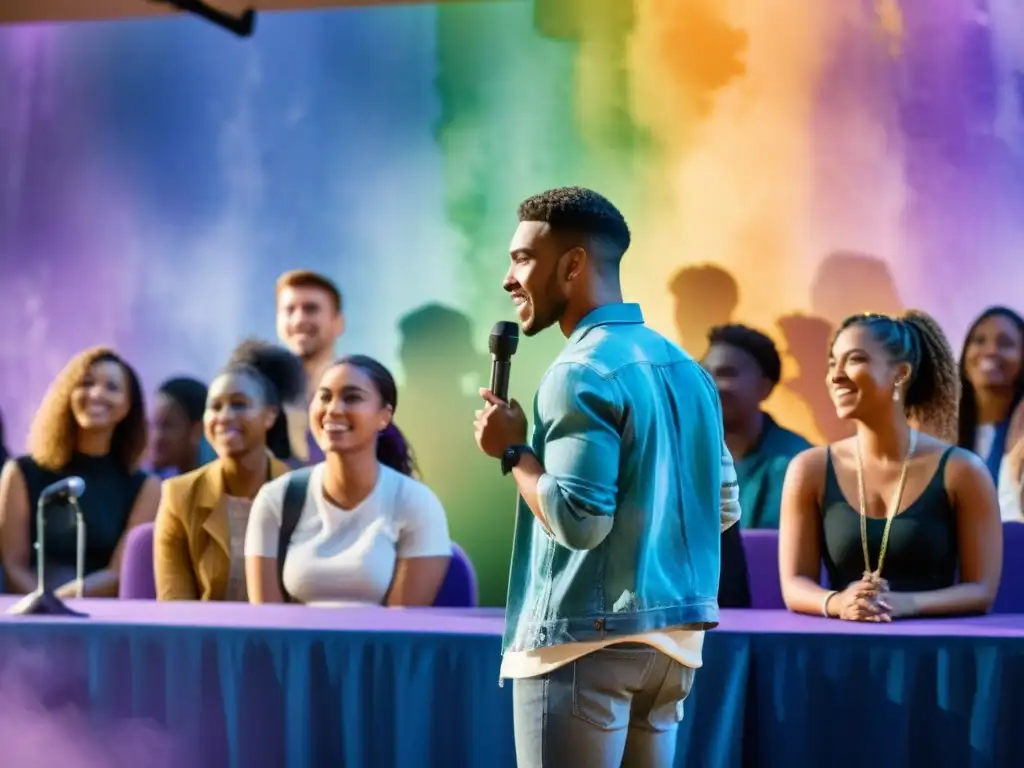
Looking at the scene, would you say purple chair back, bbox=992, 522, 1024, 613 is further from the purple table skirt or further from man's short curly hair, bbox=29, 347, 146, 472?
man's short curly hair, bbox=29, 347, 146, 472

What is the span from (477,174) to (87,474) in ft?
7.53

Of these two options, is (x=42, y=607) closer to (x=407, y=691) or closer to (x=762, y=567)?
(x=407, y=691)

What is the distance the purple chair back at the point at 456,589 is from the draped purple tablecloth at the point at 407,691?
0.66 meters

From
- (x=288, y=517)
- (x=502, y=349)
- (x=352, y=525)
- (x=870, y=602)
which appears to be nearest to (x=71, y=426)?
(x=288, y=517)

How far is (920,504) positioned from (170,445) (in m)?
3.58

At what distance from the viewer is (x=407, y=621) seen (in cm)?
289

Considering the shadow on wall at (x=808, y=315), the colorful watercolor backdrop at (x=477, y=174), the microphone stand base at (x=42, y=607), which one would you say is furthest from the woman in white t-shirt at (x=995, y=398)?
the microphone stand base at (x=42, y=607)

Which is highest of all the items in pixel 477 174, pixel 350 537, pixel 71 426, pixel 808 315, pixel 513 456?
pixel 477 174

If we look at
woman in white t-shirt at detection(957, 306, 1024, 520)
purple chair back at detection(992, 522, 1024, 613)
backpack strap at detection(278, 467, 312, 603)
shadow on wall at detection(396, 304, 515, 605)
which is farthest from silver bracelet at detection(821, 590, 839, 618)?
shadow on wall at detection(396, 304, 515, 605)

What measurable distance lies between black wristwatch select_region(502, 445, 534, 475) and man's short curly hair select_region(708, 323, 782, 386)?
347 cm

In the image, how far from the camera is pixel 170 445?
5.75 meters

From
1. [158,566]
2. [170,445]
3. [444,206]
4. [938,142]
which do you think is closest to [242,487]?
[158,566]

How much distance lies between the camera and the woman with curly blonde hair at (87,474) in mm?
4551

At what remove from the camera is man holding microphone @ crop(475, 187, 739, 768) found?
5.71 ft
